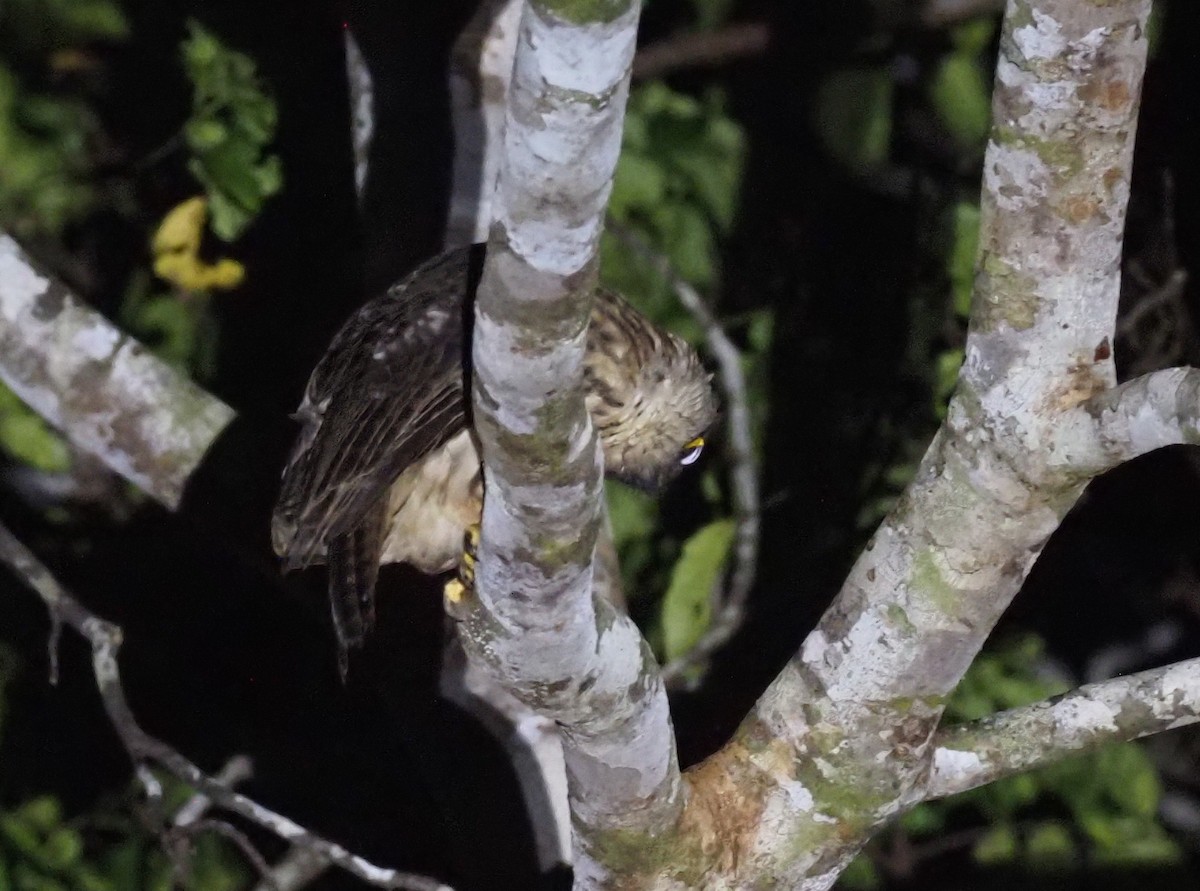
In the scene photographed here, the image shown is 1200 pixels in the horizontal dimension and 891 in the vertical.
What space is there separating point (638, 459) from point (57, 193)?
166 centimetres

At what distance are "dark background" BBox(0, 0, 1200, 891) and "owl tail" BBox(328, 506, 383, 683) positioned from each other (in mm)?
1271

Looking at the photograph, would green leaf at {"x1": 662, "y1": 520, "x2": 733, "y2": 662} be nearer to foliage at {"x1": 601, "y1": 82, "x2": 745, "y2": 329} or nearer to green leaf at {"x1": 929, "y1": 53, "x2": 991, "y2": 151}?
foliage at {"x1": 601, "y1": 82, "x2": 745, "y2": 329}

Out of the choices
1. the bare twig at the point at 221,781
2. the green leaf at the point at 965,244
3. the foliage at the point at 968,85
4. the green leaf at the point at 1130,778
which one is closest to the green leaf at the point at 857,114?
the foliage at the point at 968,85

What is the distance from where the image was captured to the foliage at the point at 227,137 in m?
3.03

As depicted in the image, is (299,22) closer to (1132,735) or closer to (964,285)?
(964,285)

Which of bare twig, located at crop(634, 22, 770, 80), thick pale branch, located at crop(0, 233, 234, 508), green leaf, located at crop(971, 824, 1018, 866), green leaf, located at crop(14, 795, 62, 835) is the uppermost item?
bare twig, located at crop(634, 22, 770, 80)

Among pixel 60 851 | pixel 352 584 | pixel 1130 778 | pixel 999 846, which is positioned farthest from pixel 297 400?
pixel 1130 778

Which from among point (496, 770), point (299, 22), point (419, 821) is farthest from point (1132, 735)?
point (299, 22)

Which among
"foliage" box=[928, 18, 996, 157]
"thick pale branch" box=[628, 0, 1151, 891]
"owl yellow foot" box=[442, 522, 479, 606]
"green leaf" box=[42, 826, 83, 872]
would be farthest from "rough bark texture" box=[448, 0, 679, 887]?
"foliage" box=[928, 18, 996, 157]

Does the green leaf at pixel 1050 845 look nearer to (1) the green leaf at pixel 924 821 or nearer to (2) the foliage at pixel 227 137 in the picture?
(1) the green leaf at pixel 924 821

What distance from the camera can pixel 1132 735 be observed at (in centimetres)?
189

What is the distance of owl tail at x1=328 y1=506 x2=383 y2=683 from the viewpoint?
87.4 inches

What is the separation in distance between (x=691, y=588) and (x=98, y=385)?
1.10 meters

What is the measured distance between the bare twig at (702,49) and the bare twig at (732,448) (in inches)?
26.3
